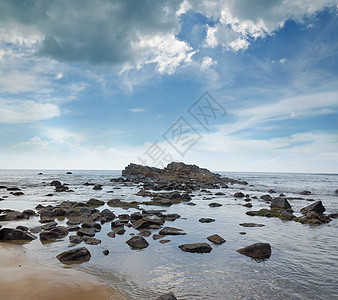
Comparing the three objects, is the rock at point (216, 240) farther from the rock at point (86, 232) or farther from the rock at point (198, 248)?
the rock at point (86, 232)

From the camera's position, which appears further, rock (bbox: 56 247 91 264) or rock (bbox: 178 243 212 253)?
rock (bbox: 178 243 212 253)

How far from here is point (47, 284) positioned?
621 centimetres

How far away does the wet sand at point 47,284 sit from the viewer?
5746 mm

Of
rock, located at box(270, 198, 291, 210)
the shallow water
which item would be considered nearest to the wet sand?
the shallow water

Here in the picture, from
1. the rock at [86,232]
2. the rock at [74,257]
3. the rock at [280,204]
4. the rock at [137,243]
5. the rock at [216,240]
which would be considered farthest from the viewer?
the rock at [280,204]

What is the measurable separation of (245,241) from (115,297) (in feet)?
24.4

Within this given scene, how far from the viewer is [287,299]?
6086 millimetres

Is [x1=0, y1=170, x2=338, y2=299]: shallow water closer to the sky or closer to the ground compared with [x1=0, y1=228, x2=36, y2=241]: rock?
closer to the ground

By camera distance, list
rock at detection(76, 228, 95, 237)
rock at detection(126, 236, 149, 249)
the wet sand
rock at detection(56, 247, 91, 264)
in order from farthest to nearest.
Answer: rock at detection(76, 228, 95, 237) < rock at detection(126, 236, 149, 249) < rock at detection(56, 247, 91, 264) < the wet sand

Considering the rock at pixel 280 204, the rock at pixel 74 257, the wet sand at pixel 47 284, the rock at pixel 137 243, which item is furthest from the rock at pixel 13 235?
the rock at pixel 280 204

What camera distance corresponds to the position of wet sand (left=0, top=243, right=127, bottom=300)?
18.9 ft

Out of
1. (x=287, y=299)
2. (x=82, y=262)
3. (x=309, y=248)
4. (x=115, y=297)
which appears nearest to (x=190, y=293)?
(x=115, y=297)

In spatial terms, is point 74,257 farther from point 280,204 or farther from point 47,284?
point 280,204

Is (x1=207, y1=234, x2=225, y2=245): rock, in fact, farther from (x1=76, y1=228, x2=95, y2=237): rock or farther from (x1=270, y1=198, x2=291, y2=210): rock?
(x1=270, y1=198, x2=291, y2=210): rock
